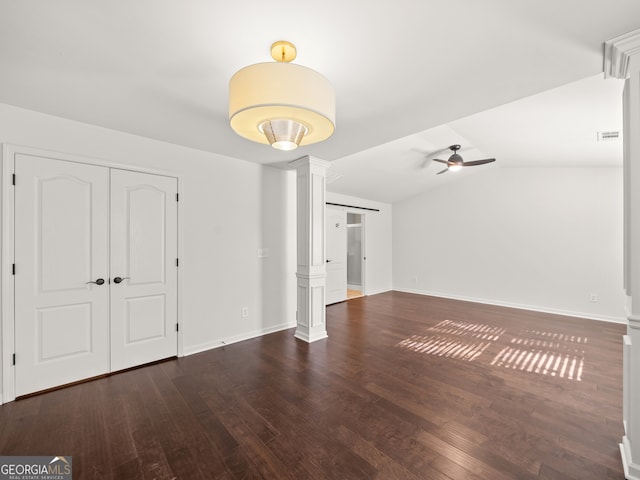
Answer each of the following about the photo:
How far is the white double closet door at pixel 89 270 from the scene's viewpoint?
2551mm

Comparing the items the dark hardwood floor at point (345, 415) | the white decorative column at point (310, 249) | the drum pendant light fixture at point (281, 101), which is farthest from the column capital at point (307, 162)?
the dark hardwood floor at point (345, 415)

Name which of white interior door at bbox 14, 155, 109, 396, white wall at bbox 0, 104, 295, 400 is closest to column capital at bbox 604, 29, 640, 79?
white wall at bbox 0, 104, 295, 400

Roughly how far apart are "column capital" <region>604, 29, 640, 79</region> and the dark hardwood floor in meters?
2.43

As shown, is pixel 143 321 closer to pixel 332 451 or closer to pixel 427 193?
pixel 332 451

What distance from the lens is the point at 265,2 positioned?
1415 millimetres

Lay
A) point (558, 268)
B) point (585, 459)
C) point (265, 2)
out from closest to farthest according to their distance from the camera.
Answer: point (265, 2) < point (585, 459) < point (558, 268)

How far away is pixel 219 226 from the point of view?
3.78m

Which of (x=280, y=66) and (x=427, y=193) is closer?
(x=280, y=66)

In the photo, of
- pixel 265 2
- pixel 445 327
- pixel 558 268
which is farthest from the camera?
pixel 558 268

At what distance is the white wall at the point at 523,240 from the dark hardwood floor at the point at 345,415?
71.9 inches

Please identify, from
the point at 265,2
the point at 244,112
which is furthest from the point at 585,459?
the point at 265,2

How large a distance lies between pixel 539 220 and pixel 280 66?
6.35 meters

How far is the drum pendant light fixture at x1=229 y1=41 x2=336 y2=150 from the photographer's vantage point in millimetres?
1291

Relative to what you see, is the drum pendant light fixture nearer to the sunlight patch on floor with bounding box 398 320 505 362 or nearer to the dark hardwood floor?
the dark hardwood floor
